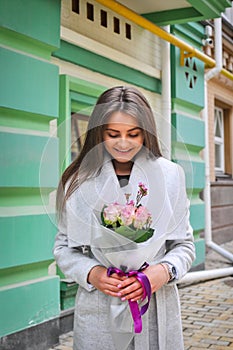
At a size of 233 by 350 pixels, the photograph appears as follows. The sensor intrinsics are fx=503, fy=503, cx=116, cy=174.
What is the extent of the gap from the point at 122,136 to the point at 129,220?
0.29m

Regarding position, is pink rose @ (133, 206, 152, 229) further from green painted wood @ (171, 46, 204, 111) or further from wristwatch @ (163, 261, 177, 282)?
green painted wood @ (171, 46, 204, 111)

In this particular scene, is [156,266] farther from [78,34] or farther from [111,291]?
[78,34]

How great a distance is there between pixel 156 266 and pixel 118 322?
8.8 inches

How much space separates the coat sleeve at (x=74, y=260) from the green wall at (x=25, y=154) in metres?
1.58

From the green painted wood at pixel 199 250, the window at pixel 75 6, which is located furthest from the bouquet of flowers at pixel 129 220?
the green painted wood at pixel 199 250

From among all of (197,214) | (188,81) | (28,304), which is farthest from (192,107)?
(28,304)

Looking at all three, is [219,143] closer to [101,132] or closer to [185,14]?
[185,14]

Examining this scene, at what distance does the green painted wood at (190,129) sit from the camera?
20.2 ft

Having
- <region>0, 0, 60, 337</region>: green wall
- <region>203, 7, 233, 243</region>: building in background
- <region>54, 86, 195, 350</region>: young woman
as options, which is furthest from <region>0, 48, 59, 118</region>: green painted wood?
<region>203, 7, 233, 243</region>: building in background

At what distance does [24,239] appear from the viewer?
3.56 m

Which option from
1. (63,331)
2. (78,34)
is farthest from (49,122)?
(63,331)

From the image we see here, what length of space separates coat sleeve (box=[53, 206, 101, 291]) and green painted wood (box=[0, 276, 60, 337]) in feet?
5.81

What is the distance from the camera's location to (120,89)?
5.70 feet

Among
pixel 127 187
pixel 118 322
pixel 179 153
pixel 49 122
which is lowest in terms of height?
pixel 118 322
